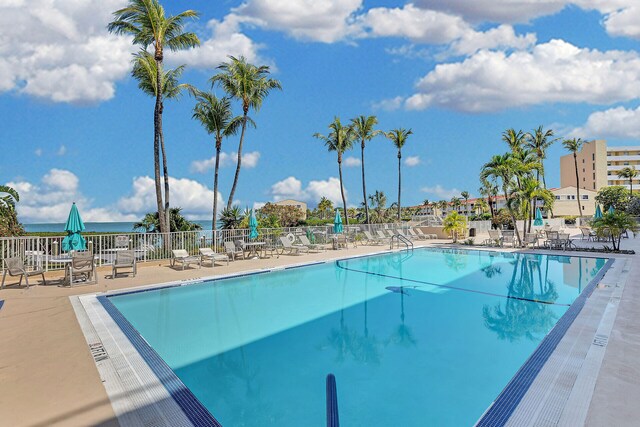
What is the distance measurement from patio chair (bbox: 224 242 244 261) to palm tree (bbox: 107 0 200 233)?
5.99 metres

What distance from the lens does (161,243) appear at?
1250 centimetres

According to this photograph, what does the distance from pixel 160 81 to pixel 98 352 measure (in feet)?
44.3

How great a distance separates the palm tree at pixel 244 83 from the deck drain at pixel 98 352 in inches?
666

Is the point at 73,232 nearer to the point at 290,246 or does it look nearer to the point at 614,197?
the point at 290,246

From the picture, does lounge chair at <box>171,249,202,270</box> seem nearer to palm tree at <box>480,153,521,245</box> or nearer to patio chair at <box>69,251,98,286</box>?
patio chair at <box>69,251,98,286</box>

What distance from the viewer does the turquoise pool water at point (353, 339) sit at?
3.78 m

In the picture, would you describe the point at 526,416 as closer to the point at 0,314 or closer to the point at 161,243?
the point at 0,314

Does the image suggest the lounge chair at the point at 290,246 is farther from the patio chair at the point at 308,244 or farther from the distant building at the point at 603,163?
the distant building at the point at 603,163

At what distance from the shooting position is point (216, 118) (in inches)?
849

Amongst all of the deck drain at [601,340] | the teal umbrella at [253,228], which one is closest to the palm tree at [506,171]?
the teal umbrella at [253,228]

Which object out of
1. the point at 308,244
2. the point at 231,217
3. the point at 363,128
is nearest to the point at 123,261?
the point at 308,244

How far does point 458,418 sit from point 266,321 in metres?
3.91

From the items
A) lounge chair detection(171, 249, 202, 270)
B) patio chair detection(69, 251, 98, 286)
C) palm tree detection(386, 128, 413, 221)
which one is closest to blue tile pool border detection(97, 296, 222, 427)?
patio chair detection(69, 251, 98, 286)

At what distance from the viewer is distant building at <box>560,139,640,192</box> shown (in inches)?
2758
